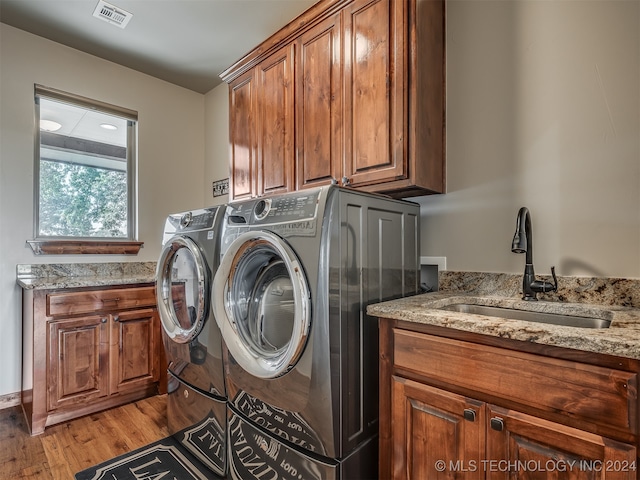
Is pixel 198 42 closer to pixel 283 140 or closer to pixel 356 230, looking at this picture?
pixel 283 140

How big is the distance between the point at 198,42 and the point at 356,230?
2203 millimetres

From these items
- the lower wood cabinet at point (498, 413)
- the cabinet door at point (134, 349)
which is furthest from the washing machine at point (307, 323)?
the cabinet door at point (134, 349)

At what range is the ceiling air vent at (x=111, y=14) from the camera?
2.22 m

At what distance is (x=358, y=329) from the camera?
1320 millimetres

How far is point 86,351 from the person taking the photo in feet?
7.50

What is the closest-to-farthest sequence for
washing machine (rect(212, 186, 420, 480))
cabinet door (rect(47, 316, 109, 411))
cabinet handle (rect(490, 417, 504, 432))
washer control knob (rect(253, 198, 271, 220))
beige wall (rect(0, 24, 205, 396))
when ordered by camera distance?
cabinet handle (rect(490, 417, 504, 432))
washing machine (rect(212, 186, 420, 480))
washer control knob (rect(253, 198, 271, 220))
cabinet door (rect(47, 316, 109, 411))
beige wall (rect(0, 24, 205, 396))

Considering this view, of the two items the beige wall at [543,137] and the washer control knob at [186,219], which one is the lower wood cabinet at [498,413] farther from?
the washer control knob at [186,219]

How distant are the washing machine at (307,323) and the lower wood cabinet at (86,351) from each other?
124 centimetres

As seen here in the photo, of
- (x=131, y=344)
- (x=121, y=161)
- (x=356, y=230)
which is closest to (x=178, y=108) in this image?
(x=121, y=161)

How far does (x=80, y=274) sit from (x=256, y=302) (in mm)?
1949

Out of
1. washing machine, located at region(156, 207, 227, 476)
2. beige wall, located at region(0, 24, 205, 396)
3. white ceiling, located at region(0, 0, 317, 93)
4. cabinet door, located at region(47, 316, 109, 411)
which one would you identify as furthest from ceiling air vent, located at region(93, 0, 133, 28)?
cabinet door, located at region(47, 316, 109, 411)

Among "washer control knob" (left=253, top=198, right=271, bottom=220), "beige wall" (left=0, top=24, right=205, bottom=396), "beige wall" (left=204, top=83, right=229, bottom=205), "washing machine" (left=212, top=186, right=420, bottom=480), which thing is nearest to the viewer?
"washing machine" (left=212, top=186, right=420, bottom=480)

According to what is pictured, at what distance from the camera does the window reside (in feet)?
8.70

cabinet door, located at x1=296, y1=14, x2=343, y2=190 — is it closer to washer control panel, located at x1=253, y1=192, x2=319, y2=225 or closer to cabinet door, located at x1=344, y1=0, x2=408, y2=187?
cabinet door, located at x1=344, y1=0, x2=408, y2=187
